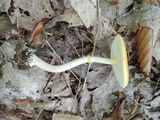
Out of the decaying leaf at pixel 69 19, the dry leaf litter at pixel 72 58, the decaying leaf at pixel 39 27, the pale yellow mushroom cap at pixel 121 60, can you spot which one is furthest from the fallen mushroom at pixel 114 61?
the decaying leaf at pixel 69 19

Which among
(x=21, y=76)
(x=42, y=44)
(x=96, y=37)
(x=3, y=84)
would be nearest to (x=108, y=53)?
(x=96, y=37)

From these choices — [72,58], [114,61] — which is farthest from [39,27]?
[114,61]

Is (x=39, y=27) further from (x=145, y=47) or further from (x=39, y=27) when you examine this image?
(x=145, y=47)

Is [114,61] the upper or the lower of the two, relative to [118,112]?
upper

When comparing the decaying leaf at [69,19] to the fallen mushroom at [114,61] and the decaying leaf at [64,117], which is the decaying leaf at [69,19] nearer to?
the fallen mushroom at [114,61]

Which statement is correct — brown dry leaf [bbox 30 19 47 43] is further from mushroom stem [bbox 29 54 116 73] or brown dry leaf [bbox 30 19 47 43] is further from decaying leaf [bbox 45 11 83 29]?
mushroom stem [bbox 29 54 116 73]
